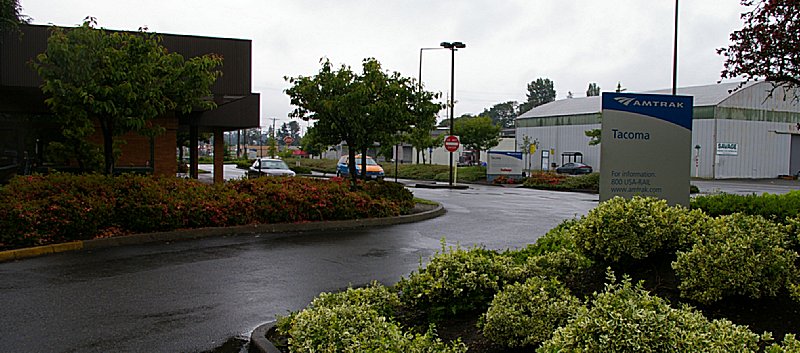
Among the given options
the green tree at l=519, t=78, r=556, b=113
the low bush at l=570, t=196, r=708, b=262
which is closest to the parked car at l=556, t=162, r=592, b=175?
the low bush at l=570, t=196, r=708, b=262

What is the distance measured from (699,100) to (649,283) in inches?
2139

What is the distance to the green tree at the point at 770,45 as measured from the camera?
8.96m

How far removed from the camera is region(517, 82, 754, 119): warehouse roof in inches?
2126

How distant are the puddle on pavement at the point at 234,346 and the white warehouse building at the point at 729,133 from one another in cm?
5034

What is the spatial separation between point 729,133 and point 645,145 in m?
51.2

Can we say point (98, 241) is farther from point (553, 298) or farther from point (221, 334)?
point (553, 298)

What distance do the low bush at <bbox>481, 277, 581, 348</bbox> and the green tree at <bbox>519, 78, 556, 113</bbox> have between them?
132m

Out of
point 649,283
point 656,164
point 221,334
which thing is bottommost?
point 221,334

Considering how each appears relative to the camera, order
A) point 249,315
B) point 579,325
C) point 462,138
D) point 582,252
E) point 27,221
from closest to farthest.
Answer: point 579,325, point 582,252, point 249,315, point 27,221, point 462,138

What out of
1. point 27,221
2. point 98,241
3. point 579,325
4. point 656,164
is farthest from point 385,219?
point 579,325

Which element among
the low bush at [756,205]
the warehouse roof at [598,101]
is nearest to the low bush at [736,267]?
the low bush at [756,205]

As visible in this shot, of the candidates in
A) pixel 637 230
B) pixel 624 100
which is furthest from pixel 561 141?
pixel 637 230

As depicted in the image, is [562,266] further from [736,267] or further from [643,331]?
[643,331]

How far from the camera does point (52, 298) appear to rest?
7633 mm
